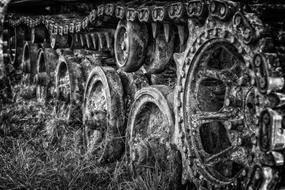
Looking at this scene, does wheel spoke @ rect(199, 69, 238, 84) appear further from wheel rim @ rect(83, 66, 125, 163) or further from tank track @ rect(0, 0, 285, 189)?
wheel rim @ rect(83, 66, 125, 163)

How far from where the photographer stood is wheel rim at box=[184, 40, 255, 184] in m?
2.43

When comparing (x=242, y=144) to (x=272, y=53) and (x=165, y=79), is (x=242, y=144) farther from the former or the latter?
(x=165, y=79)

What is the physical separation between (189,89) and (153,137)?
2.27 ft

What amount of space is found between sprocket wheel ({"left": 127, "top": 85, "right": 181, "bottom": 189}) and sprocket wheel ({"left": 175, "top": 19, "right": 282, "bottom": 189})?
18cm

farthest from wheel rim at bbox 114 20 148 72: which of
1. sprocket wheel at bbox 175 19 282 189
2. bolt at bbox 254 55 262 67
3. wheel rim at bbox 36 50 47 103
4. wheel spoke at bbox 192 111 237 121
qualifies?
wheel rim at bbox 36 50 47 103

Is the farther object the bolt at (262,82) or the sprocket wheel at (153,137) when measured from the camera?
the sprocket wheel at (153,137)

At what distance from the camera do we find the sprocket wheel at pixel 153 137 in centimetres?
299

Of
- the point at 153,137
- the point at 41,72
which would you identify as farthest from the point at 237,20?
the point at 41,72

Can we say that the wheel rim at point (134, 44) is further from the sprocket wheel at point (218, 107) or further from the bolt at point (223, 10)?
the bolt at point (223, 10)

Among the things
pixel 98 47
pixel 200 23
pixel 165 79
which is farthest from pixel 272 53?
pixel 98 47

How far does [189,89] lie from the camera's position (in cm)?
283

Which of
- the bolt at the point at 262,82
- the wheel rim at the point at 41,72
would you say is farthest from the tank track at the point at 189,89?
the wheel rim at the point at 41,72

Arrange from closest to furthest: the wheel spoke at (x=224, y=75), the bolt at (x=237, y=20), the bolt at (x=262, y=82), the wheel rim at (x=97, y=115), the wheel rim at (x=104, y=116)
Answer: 1. the bolt at (x=262, y=82)
2. the bolt at (x=237, y=20)
3. the wheel spoke at (x=224, y=75)
4. the wheel rim at (x=104, y=116)
5. the wheel rim at (x=97, y=115)

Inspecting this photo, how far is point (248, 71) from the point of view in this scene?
2.21 m
